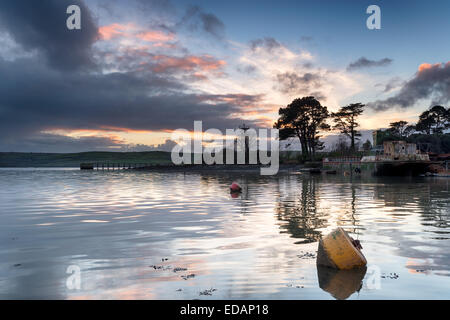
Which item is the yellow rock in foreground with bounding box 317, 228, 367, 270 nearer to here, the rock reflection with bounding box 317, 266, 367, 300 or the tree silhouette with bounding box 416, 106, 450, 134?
the rock reflection with bounding box 317, 266, 367, 300

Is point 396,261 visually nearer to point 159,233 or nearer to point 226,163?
point 159,233

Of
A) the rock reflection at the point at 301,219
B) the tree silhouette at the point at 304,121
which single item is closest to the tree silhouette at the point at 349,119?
the tree silhouette at the point at 304,121

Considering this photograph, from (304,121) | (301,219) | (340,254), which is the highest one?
(304,121)

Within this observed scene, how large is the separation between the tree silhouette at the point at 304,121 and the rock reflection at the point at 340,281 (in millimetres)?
89495

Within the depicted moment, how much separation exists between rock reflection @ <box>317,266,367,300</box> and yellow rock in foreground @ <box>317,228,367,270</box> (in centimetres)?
15

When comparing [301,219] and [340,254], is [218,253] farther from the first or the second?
[301,219]

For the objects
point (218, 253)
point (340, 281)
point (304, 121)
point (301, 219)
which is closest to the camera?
point (340, 281)

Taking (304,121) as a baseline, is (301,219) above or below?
below

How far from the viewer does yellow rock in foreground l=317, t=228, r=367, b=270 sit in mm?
9758

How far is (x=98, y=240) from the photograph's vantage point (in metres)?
14.0

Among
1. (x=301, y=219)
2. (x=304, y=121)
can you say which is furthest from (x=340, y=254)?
(x=304, y=121)

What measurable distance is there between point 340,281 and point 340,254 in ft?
3.54

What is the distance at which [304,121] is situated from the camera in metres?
97.8
